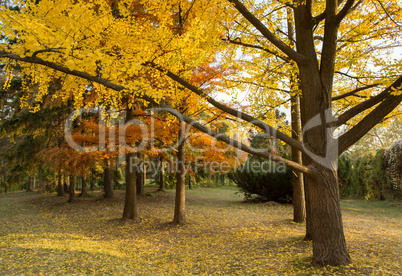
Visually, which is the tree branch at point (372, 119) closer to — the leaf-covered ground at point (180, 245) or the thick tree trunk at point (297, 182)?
the leaf-covered ground at point (180, 245)

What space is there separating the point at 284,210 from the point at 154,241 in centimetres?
623

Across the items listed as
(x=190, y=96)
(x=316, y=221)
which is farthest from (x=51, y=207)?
(x=316, y=221)

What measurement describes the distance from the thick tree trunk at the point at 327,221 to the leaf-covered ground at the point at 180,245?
0.20 meters

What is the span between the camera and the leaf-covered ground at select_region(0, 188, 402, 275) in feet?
13.4

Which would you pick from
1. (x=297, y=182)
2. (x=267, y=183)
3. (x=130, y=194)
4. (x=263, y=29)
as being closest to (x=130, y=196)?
(x=130, y=194)

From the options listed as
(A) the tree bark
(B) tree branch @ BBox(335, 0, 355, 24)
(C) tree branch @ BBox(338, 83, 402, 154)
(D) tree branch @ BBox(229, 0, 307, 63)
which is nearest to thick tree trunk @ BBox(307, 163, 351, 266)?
(C) tree branch @ BBox(338, 83, 402, 154)

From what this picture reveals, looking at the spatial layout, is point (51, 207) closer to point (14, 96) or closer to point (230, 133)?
point (14, 96)

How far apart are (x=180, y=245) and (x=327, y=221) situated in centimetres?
350

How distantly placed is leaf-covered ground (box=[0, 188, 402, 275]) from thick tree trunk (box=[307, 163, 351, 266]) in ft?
0.65

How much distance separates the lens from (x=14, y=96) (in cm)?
1227

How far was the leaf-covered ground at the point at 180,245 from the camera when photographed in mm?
4098

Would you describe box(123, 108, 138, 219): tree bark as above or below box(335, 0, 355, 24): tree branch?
below

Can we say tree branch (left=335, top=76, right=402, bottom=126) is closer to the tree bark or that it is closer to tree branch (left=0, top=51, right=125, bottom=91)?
tree branch (left=0, top=51, right=125, bottom=91)

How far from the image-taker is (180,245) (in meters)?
6.37
